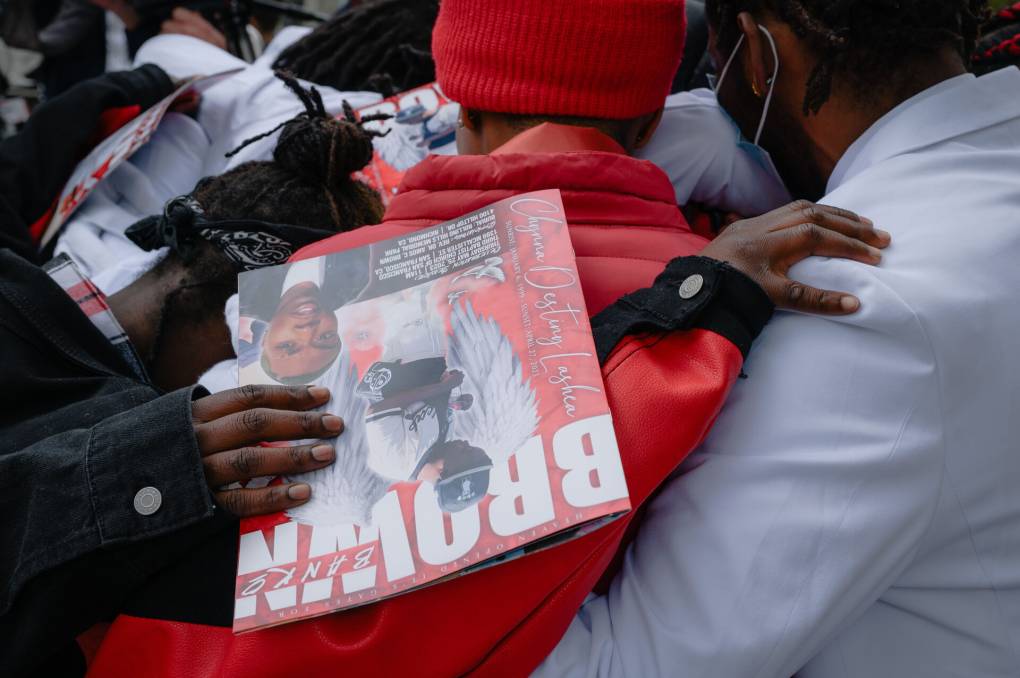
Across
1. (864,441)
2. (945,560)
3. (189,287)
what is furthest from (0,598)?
(945,560)

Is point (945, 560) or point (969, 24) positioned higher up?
point (969, 24)

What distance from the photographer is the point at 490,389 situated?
73cm

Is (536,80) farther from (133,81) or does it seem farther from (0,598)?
(133,81)

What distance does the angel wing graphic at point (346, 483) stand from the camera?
0.72 metres

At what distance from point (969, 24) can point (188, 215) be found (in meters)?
1.09

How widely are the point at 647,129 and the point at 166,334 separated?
80cm

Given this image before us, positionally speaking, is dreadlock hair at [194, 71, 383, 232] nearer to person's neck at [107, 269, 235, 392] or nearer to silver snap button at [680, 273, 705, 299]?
person's neck at [107, 269, 235, 392]

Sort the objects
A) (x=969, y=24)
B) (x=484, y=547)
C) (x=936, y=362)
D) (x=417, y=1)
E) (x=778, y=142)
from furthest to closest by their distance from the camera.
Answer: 1. (x=417, y=1)
2. (x=778, y=142)
3. (x=969, y=24)
4. (x=936, y=362)
5. (x=484, y=547)

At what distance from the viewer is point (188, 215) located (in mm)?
1197

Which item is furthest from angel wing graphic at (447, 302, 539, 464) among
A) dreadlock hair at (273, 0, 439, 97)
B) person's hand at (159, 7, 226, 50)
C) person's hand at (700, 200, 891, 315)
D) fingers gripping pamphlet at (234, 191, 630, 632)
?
person's hand at (159, 7, 226, 50)

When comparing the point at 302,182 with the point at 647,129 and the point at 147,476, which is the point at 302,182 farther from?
the point at 147,476

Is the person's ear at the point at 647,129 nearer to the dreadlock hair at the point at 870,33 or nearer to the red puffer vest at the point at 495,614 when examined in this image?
the dreadlock hair at the point at 870,33

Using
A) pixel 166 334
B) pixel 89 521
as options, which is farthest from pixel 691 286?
pixel 166 334

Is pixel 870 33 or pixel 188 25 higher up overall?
pixel 870 33
